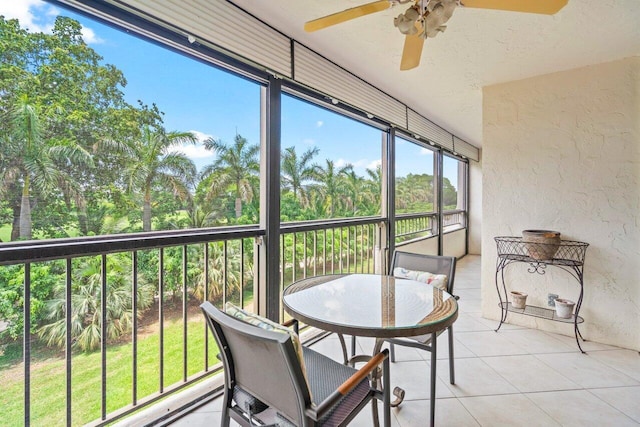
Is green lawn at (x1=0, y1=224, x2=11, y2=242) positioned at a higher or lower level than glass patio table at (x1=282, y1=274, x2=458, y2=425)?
higher

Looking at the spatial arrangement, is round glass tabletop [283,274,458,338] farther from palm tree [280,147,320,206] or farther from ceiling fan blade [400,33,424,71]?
palm tree [280,147,320,206]

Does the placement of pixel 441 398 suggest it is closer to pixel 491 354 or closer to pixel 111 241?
pixel 491 354

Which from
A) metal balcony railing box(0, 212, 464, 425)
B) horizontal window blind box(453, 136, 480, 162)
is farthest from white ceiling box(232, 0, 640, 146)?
horizontal window blind box(453, 136, 480, 162)

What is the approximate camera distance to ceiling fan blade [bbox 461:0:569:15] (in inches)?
50.3

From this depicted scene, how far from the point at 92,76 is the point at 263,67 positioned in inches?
39.8

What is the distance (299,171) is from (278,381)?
2.94 meters

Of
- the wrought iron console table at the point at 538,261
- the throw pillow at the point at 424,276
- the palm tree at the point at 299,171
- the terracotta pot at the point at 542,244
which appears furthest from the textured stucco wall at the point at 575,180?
the palm tree at the point at 299,171

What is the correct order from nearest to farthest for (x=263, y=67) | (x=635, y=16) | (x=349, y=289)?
(x=349, y=289), (x=635, y=16), (x=263, y=67)

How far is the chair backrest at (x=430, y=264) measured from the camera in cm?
199

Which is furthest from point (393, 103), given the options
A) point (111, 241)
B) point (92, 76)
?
point (111, 241)

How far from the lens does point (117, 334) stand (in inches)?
91.3

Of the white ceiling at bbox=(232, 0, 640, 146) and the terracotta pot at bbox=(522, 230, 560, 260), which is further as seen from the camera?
the terracotta pot at bbox=(522, 230, 560, 260)

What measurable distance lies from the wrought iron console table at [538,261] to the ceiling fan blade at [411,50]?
75.4 inches

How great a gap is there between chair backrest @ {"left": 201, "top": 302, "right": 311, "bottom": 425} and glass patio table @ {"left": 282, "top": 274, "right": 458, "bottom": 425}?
335 millimetres
